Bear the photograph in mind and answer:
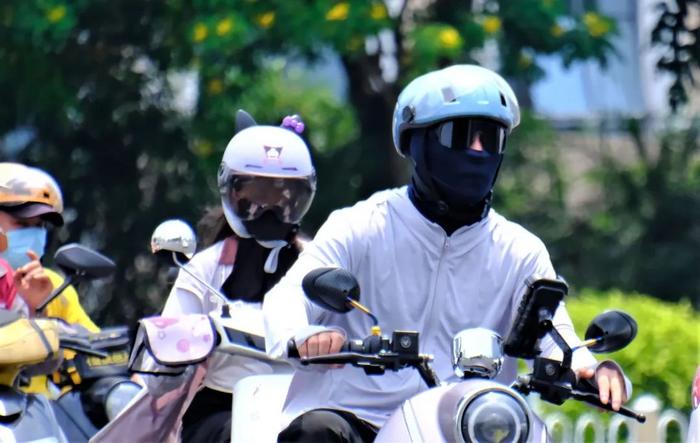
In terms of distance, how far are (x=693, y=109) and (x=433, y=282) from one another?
1628 cm

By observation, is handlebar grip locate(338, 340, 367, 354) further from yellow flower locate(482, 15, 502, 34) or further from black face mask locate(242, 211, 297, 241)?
yellow flower locate(482, 15, 502, 34)

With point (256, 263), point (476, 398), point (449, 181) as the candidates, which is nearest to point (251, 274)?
point (256, 263)

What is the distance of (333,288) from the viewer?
Result: 166 inches

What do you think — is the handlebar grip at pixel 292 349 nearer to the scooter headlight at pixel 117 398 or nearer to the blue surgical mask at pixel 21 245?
→ the scooter headlight at pixel 117 398

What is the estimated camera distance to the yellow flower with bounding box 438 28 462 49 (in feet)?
40.5

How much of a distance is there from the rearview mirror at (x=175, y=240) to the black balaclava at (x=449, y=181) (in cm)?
113

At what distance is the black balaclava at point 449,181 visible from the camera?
15.5 ft

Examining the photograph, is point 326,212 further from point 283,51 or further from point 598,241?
point 598,241

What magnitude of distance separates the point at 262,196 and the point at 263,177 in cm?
8

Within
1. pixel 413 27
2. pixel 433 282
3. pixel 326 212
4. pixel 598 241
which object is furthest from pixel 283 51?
pixel 433 282

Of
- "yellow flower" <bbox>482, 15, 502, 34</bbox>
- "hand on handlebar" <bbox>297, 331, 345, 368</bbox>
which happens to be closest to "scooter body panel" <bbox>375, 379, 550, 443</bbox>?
"hand on handlebar" <bbox>297, 331, 345, 368</bbox>

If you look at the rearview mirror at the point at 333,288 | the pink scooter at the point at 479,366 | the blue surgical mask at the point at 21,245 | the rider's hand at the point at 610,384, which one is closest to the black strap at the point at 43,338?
the blue surgical mask at the point at 21,245

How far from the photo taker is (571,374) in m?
4.38

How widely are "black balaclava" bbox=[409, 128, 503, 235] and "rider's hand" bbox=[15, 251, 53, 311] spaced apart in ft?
7.11
